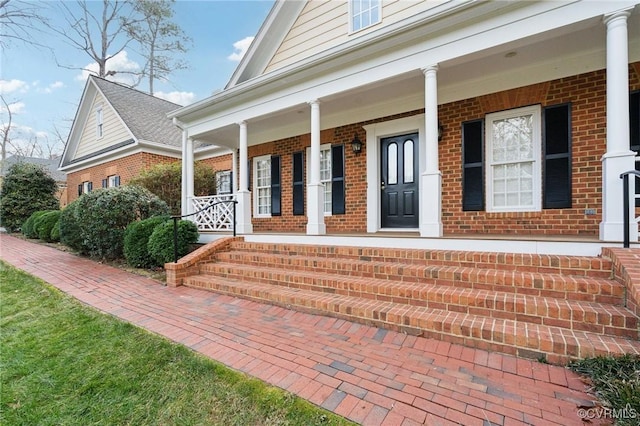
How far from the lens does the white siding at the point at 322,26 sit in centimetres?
620

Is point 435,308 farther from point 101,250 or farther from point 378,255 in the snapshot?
point 101,250

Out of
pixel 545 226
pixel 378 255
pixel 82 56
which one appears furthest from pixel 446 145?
pixel 82 56

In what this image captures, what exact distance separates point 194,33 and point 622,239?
22993 mm

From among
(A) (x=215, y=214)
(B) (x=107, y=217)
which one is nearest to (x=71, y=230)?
(B) (x=107, y=217)

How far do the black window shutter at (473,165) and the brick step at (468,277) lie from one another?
2.27 m

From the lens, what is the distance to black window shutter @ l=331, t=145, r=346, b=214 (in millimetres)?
7157

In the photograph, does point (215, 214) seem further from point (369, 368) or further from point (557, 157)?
point (557, 157)

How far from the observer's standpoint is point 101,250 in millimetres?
7059

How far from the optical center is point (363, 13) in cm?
659

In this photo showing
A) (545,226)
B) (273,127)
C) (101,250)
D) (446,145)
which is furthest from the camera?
(273,127)

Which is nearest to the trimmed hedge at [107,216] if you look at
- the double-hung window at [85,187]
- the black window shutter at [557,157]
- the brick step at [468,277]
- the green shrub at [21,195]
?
the brick step at [468,277]

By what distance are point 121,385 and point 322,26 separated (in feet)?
24.6

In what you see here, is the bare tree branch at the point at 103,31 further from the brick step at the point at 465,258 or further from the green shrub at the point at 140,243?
the brick step at the point at 465,258

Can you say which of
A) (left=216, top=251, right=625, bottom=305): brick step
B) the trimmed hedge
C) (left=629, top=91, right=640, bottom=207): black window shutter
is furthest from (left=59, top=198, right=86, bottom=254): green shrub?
(left=629, top=91, right=640, bottom=207): black window shutter
